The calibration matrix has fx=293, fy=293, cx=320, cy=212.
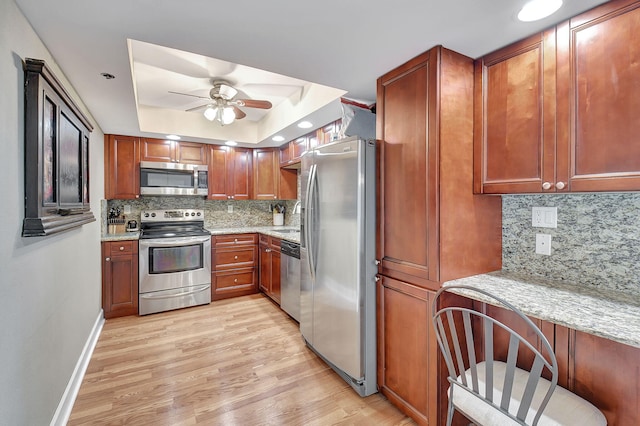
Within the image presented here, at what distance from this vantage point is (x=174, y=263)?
11.8 feet

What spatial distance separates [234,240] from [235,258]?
0.82ft

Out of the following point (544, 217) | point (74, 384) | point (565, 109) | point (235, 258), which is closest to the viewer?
point (565, 109)

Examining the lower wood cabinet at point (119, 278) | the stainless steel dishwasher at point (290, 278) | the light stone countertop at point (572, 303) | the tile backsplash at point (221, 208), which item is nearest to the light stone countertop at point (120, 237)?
the lower wood cabinet at point (119, 278)

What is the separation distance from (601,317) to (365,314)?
3.99 ft

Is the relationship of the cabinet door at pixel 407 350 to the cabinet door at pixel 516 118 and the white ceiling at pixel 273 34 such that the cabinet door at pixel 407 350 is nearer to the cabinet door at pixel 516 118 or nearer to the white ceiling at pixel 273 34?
the cabinet door at pixel 516 118

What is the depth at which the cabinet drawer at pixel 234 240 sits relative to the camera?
3.93 m

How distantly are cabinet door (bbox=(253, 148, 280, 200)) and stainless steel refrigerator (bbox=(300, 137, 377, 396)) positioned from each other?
2144mm

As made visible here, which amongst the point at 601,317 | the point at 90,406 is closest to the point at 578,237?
the point at 601,317

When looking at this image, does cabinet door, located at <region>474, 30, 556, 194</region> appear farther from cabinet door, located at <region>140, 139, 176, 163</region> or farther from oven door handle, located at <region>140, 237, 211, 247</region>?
cabinet door, located at <region>140, 139, 176, 163</region>

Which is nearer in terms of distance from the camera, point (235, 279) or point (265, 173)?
point (235, 279)

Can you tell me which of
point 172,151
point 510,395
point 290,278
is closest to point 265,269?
point 290,278

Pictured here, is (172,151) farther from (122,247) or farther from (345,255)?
(345,255)

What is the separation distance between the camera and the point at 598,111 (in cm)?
132

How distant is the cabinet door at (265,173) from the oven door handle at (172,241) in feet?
3.60
